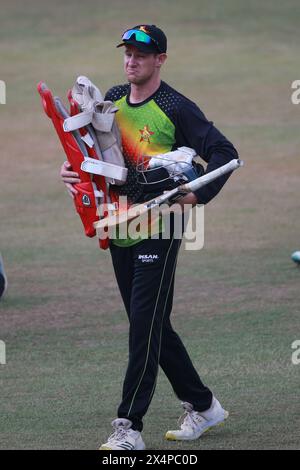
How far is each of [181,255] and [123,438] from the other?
5.75 meters

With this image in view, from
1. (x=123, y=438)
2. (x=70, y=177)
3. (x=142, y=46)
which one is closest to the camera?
(x=123, y=438)

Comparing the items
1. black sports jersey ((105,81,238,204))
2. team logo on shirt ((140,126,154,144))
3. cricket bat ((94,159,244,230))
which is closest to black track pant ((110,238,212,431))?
cricket bat ((94,159,244,230))

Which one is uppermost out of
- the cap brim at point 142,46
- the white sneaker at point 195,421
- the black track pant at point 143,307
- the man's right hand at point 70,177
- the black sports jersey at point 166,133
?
the cap brim at point 142,46

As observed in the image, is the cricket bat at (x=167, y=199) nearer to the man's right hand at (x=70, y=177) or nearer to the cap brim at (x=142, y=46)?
the man's right hand at (x=70, y=177)

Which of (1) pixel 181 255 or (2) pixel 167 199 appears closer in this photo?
Answer: (2) pixel 167 199

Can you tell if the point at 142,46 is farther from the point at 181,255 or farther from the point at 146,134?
the point at 181,255

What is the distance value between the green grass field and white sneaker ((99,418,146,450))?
0.19 m

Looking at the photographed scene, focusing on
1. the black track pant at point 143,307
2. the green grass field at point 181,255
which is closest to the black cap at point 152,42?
the black track pant at point 143,307

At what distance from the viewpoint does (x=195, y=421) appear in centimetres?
615

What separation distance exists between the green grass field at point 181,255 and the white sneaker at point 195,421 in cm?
7

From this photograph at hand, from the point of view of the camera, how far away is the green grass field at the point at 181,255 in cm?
667

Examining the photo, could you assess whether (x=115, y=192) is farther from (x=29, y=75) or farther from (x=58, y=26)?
(x=58, y=26)

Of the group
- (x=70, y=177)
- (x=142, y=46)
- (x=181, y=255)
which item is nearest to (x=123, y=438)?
(x=70, y=177)

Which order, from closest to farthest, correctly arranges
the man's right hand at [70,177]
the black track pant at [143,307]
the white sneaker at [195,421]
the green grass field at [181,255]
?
the black track pant at [143,307] < the man's right hand at [70,177] < the white sneaker at [195,421] < the green grass field at [181,255]
